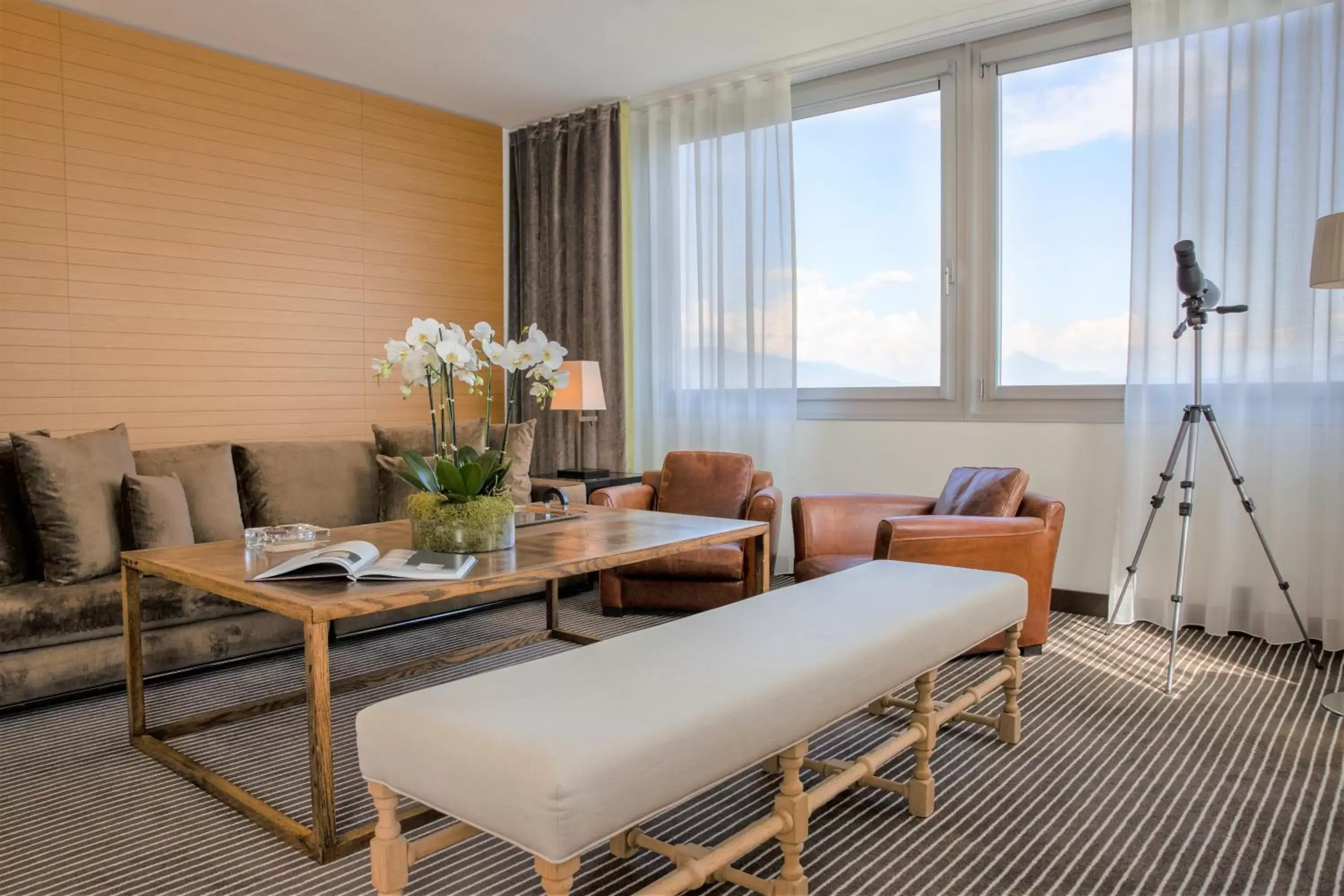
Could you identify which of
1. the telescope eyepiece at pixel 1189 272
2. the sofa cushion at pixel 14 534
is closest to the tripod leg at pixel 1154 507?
the telescope eyepiece at pixel 1189 272

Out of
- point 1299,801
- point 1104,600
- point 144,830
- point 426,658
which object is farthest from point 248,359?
point 1299,801

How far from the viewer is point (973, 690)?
2.49m

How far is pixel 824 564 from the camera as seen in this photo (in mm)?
3691

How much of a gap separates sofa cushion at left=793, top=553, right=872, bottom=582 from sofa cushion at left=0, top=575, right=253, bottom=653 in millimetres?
2186

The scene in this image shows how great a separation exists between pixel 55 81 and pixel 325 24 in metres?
1.24

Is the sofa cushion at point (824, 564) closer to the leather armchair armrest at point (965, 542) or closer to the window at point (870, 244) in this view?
the leather armchair armrest at point (965, 542)

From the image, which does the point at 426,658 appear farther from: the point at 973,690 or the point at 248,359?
the point at 248,359

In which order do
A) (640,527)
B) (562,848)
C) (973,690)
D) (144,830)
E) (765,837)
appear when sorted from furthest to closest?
1. (640,527)
2. (973,690)
3. (144,830)
4. (765,837)
5. (562,848)

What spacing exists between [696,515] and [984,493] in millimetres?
1329

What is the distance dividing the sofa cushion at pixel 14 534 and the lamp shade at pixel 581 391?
242cm

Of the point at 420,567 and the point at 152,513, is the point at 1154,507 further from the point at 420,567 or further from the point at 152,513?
the point at 152,513

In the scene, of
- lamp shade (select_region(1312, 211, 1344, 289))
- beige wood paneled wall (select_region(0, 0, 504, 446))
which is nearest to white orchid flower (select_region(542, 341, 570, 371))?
lamp shade (select_region(1312, 211, 1344, 289))

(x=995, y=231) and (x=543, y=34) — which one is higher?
(x=543, y=34)

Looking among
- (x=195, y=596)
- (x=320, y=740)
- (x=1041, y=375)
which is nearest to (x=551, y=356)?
(x=320, y=740)
